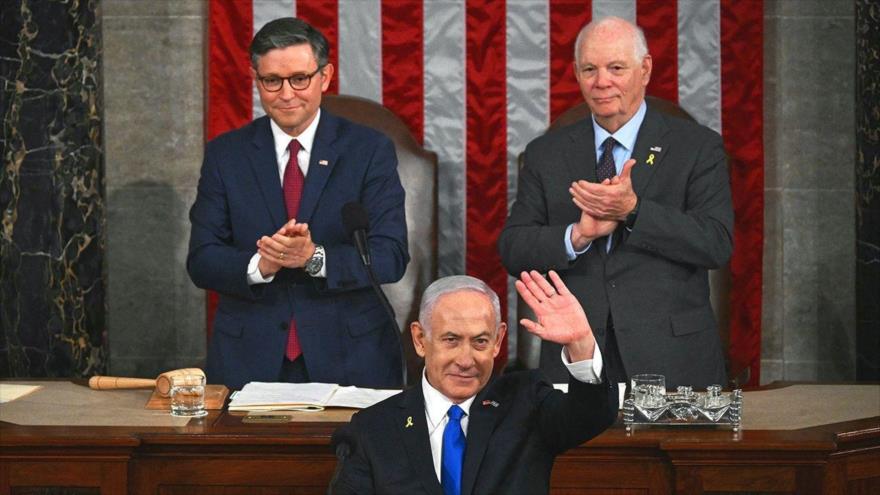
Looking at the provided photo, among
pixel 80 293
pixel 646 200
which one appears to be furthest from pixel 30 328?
pixel 646 200

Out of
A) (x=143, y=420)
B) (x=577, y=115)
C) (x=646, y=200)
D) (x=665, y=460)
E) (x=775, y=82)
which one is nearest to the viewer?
(x=665, y=460)

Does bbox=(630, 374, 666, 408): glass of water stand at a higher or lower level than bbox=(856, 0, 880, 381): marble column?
lower

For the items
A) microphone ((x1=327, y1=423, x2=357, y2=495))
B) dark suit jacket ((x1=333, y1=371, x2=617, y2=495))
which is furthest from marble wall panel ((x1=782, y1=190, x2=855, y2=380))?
microphone ((x1=327, y1=423, x2=357, y2=495))

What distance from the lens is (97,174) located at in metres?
5.79

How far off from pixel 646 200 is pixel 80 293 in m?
2.65

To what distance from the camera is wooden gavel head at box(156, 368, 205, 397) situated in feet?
12.5

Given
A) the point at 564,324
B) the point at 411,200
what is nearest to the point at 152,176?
the point at 411,200

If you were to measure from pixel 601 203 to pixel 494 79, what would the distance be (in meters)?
1.93

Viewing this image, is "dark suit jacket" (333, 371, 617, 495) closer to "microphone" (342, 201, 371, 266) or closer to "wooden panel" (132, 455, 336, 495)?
"wooden panel" (132, 455, 336, 495)

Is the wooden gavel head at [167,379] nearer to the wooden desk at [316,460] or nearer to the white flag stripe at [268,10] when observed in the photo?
the wooden desk at [316,460]

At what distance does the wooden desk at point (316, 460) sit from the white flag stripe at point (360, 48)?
8.46 ft

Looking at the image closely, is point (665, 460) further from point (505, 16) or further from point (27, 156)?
point (27, 156)

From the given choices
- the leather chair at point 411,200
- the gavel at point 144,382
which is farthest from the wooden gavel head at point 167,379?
the leather chair at point 411,200

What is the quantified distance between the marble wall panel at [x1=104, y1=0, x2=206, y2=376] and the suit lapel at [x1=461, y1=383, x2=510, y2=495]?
315cm
